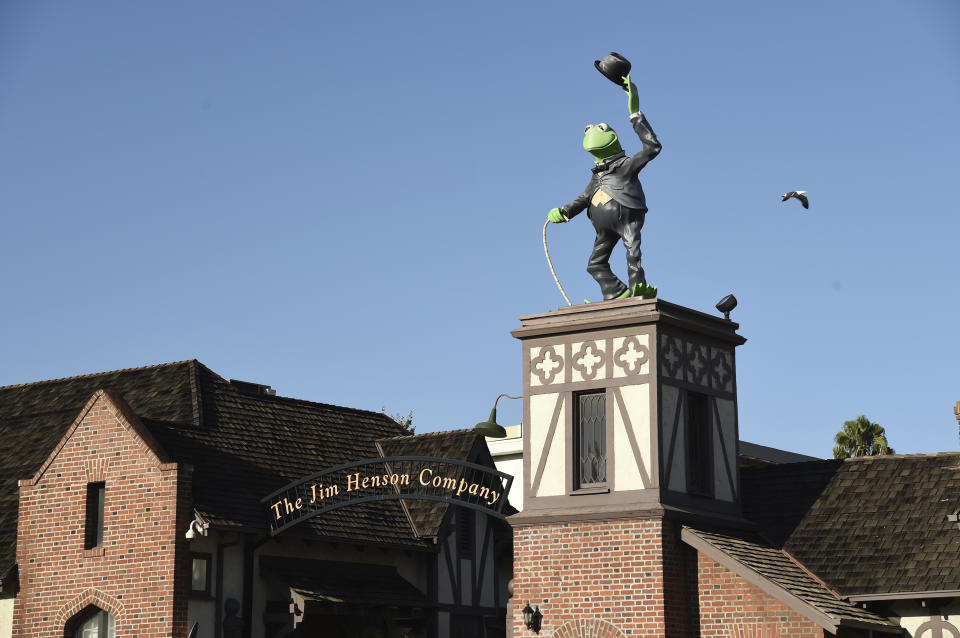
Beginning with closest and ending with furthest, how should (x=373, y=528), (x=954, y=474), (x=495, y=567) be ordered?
(x=954, y=474), (x=373, y=528), (x=495, y=567)

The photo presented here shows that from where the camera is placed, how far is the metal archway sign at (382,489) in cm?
2584

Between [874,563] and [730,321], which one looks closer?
[874,563]

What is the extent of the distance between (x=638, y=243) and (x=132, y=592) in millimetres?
11287

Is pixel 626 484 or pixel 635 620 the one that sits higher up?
pixel 626 484

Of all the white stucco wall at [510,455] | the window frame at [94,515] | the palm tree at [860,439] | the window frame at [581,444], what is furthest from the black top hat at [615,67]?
the palm tree at [860,439]

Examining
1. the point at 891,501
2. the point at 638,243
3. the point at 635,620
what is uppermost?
the point at 638,243

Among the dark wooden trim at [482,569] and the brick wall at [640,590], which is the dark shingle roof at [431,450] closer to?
the dark wooden trim at [482,569]

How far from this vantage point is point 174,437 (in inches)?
1128

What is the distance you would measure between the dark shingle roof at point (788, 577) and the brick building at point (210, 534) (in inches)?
347

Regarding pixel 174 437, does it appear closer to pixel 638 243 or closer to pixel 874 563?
pixel 638 243

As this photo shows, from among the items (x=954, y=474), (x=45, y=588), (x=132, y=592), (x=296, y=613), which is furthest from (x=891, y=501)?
(x=45, y=588)

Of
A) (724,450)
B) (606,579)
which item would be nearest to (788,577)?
(724,450)

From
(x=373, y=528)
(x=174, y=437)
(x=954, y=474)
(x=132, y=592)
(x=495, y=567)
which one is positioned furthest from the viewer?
(x=495, y=567)

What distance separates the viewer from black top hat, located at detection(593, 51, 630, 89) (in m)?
24.0
